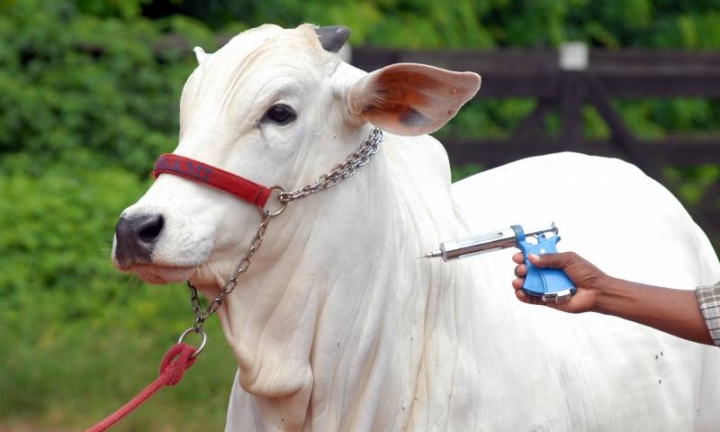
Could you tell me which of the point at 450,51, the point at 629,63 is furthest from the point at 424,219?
the point at 629,63

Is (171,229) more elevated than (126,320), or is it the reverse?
(126,320)

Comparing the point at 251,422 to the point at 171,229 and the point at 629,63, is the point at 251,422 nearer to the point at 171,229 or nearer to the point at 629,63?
the point at 171,229

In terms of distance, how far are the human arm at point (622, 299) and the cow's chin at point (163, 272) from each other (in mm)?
819

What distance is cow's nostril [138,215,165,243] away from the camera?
126 inches

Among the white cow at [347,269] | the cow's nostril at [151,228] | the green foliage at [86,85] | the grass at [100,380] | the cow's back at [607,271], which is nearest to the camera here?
the cow's nostril at [151,228]

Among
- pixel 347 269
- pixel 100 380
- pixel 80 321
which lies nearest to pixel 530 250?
pixel 347 269

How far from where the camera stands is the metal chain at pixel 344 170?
3.45 meters

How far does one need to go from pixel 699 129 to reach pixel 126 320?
841cm

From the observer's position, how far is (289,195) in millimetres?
3439

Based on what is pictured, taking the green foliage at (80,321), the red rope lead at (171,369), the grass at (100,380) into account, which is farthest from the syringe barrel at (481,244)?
the green foliage at (80,321)

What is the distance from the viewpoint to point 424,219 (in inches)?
151

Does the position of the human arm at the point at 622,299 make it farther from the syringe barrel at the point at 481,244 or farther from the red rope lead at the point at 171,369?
the red rope lead at the point at 171,369

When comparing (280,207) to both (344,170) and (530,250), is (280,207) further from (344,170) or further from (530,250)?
(530,250)

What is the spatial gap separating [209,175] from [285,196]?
9.4 inches
